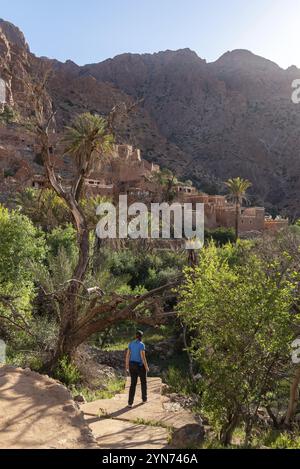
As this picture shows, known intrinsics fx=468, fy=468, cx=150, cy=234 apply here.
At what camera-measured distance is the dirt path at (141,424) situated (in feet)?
20.3

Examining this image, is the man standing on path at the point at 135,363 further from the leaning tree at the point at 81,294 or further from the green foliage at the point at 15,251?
the green foliage at the point at 15,251

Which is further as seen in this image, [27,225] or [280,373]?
[27,225]

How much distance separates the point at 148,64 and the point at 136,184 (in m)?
104

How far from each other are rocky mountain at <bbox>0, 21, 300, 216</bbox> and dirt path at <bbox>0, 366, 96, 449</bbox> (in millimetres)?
65625

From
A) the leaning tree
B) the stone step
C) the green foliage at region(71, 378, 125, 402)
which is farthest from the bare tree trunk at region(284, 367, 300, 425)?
the green foliage at region(71, 378, 125, 402)

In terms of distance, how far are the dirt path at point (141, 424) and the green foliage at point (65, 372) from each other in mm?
1466

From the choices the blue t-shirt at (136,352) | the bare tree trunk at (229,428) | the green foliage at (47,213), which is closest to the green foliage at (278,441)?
the bare tree trunk at (229,428)

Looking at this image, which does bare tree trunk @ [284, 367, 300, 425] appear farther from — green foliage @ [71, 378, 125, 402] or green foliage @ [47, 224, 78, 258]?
green foliage @ [47, 224, 78, 258]

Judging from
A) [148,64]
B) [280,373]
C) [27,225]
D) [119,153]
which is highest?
[148,64]

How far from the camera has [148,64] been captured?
142 meters

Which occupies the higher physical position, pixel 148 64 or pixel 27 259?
pixel 148 64
